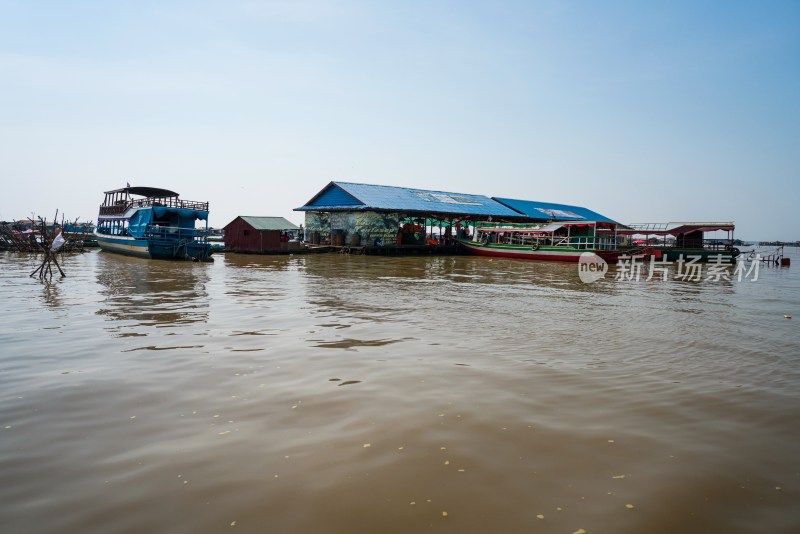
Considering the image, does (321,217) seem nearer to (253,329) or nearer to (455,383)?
(253,329)

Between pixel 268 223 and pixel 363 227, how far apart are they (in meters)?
7.74

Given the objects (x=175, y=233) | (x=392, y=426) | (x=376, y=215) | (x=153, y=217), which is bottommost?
(x=392, y=426)

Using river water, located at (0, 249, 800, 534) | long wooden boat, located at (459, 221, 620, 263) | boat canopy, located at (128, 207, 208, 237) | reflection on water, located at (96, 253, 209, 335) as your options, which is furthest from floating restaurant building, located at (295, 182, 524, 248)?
river water, located at (0, 249, 800, 534)

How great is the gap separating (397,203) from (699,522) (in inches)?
1428

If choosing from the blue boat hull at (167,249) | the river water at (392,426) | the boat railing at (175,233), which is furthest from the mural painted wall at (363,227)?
the river water at (392,426)

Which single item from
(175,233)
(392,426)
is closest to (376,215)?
(175,233)

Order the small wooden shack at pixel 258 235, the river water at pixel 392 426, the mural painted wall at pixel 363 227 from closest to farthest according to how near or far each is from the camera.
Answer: the river water at pixel 392 426
the mural painted wall at pixel 363 227
the small wooden shack at pixel 258 235

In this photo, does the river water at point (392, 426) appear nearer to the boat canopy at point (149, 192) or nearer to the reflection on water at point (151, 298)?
the reflection on water at point (151, 298)

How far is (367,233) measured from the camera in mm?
37125

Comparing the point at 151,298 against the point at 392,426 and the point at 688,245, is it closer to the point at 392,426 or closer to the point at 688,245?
the point at 392,426

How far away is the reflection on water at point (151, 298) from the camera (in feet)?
33.1

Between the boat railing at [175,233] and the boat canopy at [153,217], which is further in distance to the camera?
the boat canopy at [153,217]

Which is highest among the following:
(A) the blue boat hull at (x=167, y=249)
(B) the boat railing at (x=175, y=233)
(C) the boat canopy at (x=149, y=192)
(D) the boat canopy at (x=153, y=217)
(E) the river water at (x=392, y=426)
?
(C) the boat canopy at (x=149, y=192)

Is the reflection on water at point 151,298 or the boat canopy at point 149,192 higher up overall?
the boat canopy at point 149,192
